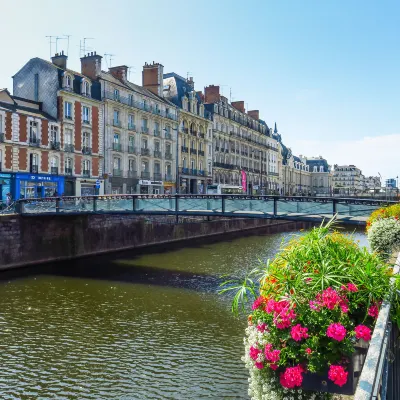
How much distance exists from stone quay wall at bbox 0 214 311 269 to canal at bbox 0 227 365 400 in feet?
7.75

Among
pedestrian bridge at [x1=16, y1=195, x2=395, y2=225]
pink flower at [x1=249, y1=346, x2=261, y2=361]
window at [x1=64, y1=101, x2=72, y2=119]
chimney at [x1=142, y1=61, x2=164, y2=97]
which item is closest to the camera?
pink flower at [x1=249, y1=346, x2=261, y2=361]

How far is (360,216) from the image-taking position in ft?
64.5

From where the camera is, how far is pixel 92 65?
43.9 meters

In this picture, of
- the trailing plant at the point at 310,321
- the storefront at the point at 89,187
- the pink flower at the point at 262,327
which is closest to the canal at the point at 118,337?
the trailing plant at the point at 310,321

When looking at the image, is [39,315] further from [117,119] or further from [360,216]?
[117,119]

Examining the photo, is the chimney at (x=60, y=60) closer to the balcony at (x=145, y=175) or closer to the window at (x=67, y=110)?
the window at (x=67, y=110)

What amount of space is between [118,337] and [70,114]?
30337mm

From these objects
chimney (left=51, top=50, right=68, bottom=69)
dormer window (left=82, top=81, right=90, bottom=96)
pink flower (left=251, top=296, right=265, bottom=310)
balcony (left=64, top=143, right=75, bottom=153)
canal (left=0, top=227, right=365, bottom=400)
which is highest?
chimney (left=51, top=50, right=68, bottom=69)

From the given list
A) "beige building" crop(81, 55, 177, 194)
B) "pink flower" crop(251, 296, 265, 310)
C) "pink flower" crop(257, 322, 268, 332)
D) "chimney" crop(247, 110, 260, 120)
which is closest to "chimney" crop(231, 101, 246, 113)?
"chimney" crop(247, 110, 260, 120)

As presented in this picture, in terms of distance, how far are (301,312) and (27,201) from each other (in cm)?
2524

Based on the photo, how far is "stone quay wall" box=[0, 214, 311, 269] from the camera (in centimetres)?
2534

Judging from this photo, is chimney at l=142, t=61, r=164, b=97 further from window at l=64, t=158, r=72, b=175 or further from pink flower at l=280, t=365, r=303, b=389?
pink flower at l=280, t=365, r=303, b=389

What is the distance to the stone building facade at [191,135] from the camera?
5622 centimetres

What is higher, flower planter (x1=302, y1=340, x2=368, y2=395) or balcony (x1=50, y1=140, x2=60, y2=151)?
balcony (x1=50, y1=140, x2=60, y2=151)
